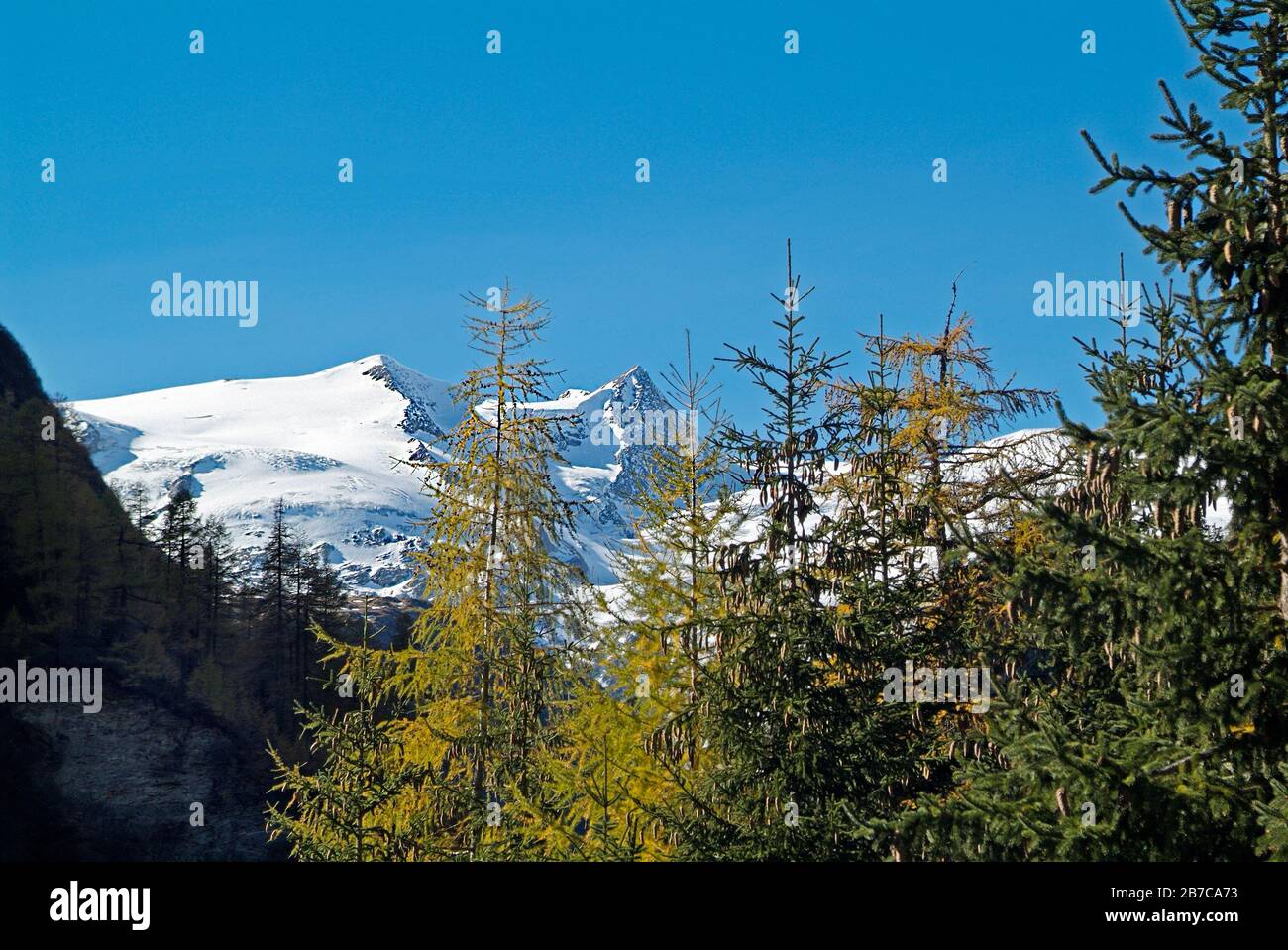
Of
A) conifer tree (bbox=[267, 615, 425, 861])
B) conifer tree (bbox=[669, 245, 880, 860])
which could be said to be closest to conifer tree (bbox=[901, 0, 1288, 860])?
conifer tree (bbox=[669, 245, 880, 860])

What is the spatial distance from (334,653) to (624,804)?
7.03 metres

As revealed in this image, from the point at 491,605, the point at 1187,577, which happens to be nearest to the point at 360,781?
the point at 491,605

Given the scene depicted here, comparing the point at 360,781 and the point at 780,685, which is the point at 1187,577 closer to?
the point at 780,685

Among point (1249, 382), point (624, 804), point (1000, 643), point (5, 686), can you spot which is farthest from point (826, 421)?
point (5, 686)

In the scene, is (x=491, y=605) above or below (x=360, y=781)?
above

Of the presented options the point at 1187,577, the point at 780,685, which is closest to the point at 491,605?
the point at 780,685

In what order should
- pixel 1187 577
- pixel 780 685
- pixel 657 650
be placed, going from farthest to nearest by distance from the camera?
pixel 657 650
pixel 780 685
pixel 1187 577

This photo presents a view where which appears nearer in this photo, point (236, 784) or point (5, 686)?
point (5, 686)

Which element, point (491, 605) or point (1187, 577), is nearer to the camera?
point (1187, 577)

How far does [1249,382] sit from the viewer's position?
363 inches

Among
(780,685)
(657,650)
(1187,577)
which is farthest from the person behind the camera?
(657,650)

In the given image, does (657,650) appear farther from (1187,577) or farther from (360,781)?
(1187,577)

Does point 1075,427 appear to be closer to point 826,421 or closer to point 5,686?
point 826,421
